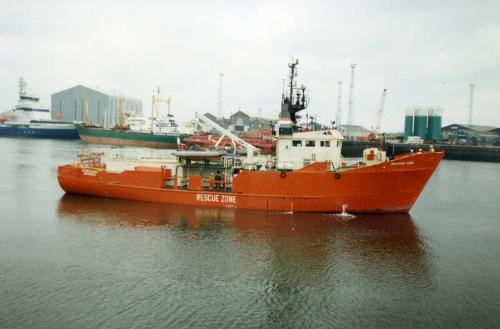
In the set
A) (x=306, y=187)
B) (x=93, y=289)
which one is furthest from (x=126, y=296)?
(x=306, y=187)

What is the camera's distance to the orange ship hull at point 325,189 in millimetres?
20438

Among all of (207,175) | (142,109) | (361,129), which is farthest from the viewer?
(142,109)

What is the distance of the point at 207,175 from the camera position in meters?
23.6

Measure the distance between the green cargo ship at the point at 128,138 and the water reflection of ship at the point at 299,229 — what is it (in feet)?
173

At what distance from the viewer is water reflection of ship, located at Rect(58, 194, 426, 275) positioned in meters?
15.5

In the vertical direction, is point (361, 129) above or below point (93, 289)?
above

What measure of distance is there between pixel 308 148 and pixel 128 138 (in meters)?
61.1

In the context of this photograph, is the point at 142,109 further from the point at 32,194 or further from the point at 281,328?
the point at 281,328

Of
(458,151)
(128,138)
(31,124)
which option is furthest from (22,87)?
(458,151)

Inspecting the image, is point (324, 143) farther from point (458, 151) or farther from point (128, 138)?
point (458, 151)

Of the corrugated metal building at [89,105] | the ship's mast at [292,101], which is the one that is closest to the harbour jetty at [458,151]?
the ship's mast at [292,101]

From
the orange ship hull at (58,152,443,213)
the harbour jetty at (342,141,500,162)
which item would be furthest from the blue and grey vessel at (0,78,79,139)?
the orange ship hull at (58,152,443,213)

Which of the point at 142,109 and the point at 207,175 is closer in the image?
the point at 207,175

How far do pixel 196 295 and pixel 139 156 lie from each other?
49.2 feet
